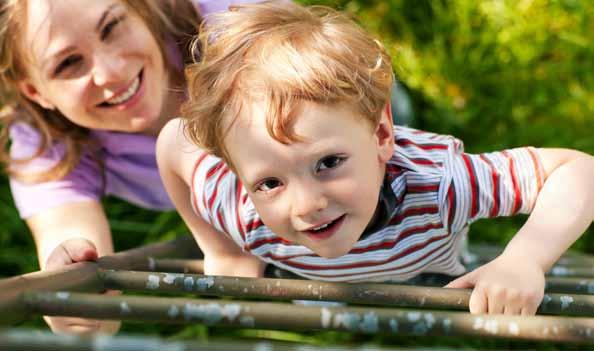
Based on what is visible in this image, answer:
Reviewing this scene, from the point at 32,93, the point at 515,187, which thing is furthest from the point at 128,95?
the point at 515,187

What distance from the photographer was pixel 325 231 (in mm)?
1009

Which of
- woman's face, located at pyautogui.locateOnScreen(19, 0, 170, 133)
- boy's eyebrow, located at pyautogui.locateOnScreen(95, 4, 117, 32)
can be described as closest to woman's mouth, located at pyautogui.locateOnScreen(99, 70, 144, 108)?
woman's face, located at pyautogui.locateOnScreen(19, 0, 170, 133)

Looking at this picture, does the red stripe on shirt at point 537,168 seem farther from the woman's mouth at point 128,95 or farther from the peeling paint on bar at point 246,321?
the woman's mouth at point 128,95

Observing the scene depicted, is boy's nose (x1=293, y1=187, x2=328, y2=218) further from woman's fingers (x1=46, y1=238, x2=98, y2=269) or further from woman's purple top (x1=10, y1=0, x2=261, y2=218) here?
woman's purple top (x1=10, y1=0, x2=261, y2=218)

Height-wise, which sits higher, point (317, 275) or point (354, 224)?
point (354, 224)

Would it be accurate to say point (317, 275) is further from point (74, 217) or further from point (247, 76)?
point (74, 217)

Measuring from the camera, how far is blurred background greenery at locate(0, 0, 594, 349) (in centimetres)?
202

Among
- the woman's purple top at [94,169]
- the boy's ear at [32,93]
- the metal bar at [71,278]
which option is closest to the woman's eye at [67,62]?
the boy's ear at [32,93]

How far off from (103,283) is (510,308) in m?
0.49

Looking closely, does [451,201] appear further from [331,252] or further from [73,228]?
[73,228]

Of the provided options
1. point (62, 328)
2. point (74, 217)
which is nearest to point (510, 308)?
point (62, 328)

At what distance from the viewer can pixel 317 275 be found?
124 cm

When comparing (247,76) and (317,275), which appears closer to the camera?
(247,76)

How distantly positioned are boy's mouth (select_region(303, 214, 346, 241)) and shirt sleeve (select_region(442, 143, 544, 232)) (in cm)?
17
